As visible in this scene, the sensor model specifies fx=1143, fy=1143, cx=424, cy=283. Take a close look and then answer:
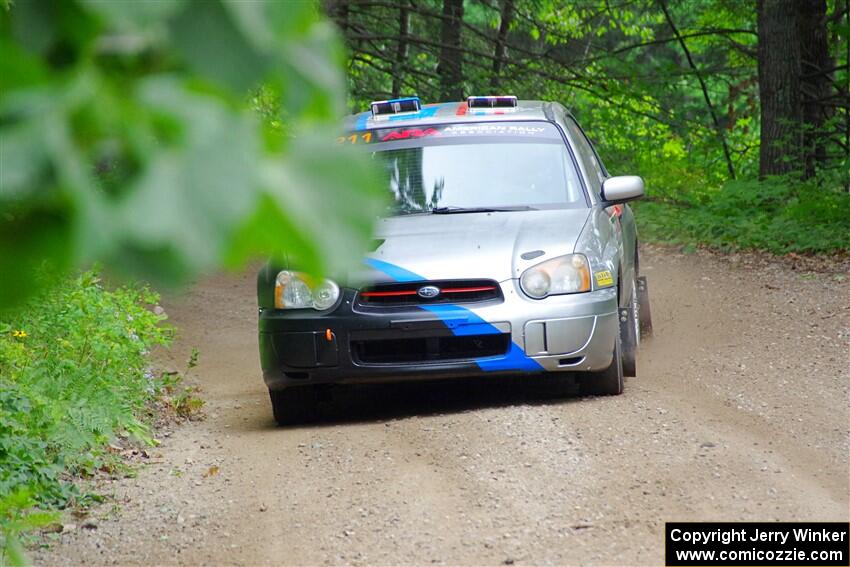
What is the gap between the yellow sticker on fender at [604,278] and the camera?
22.1 feet

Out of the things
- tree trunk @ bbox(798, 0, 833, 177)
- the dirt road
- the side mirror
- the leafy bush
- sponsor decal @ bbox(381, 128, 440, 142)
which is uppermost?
tree trunk @ bbox(798, 0, 833, 177)

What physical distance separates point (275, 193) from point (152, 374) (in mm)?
8251

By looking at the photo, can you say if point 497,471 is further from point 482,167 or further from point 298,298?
point 482,167

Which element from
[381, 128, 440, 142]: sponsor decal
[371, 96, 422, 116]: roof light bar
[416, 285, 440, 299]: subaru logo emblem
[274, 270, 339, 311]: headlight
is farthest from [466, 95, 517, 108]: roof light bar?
[274, 270, 339, 311]: headlight

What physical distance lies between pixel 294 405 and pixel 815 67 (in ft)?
37.6

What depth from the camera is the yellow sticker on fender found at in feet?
22.1

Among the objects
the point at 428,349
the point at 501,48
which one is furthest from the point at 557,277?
the point at 501,48

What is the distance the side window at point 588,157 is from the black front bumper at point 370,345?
1857 millimetres

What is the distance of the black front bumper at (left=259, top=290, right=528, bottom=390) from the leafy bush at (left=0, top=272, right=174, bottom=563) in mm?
958

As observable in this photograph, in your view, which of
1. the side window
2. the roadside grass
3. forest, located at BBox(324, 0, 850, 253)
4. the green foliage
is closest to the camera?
the roadside grass

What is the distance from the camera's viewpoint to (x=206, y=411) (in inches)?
320

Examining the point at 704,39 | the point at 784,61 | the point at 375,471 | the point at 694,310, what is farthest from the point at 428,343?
the point at 704,39

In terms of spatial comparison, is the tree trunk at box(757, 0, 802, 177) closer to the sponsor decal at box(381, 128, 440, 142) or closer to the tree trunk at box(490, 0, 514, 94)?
the tree trunk at box(490, 0, 514, 94)

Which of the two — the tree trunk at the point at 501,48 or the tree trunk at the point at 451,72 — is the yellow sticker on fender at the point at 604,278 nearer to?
the tree trunk at the point at 501,48
